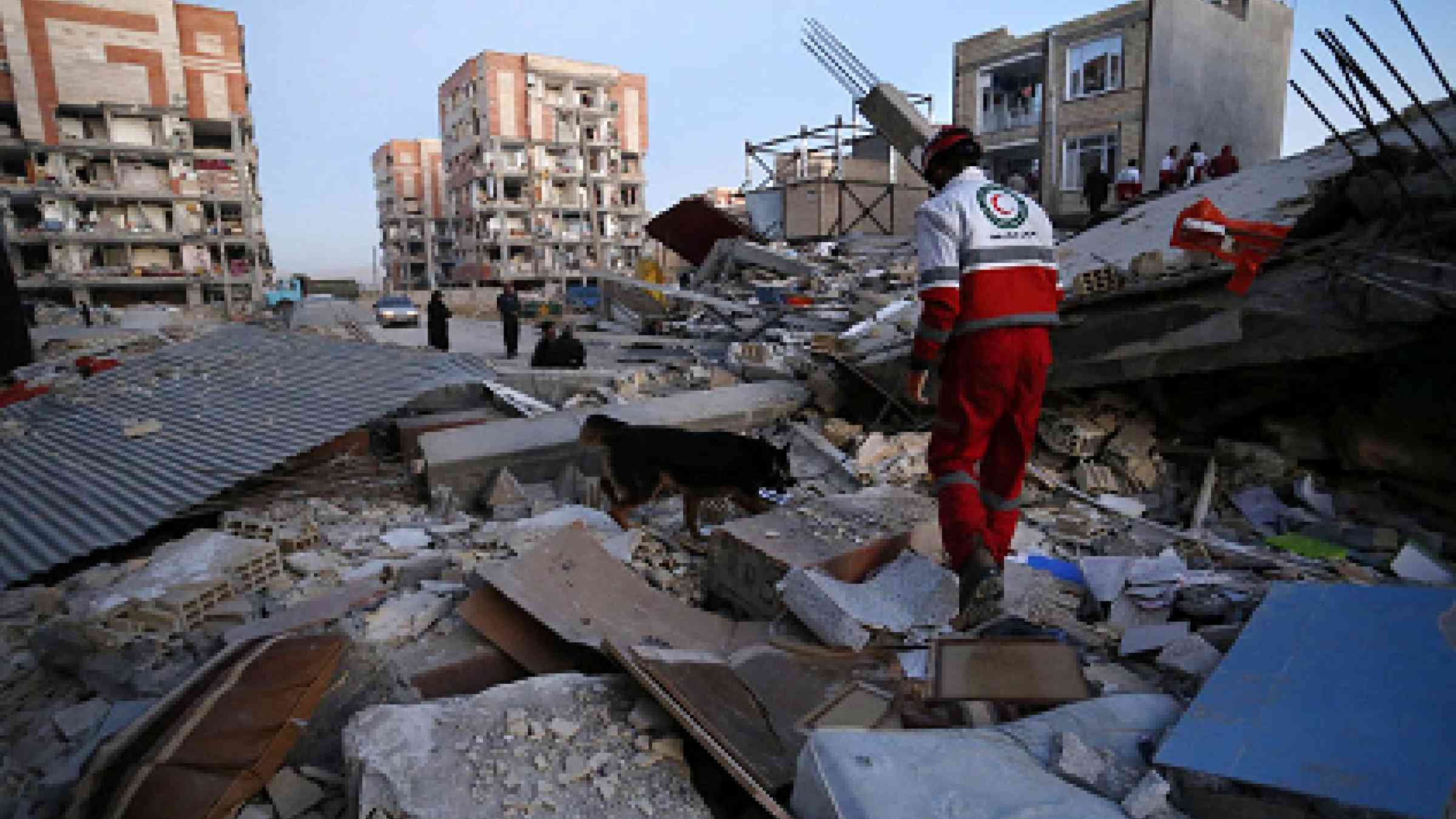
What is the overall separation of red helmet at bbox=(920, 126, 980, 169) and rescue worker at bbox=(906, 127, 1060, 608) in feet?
0.81

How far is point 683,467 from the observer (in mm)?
4340

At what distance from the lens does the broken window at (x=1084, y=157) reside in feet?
73.4

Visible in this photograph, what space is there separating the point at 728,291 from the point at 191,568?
1330cm

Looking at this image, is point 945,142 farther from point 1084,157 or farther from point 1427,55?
point 1084,157

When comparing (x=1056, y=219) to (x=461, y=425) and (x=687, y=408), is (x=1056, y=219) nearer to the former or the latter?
(x=687, y=408)

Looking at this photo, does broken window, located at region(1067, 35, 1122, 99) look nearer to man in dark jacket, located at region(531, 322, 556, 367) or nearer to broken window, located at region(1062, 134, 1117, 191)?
broken window, located at region(1062, 134, 1117, 191)

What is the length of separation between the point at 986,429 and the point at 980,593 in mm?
668

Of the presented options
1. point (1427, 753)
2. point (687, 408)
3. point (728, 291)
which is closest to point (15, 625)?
point (687, 408)

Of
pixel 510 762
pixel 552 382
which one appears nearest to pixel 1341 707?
pixel 510 762

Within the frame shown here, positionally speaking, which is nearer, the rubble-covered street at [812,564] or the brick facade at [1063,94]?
the rubble-covered street at [812,564]

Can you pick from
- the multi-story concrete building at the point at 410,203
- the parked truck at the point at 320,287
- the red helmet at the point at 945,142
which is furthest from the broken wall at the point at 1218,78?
the multi-story concrete building at the point at 410,203

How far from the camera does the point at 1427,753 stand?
1.52m

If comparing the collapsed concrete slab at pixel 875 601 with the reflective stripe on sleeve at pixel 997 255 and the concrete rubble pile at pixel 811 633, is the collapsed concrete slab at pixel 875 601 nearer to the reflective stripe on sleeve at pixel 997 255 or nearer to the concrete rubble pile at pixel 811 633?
the concrete rubble pile at pixel 811 633

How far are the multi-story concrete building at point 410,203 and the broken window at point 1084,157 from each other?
6170 centimetres
